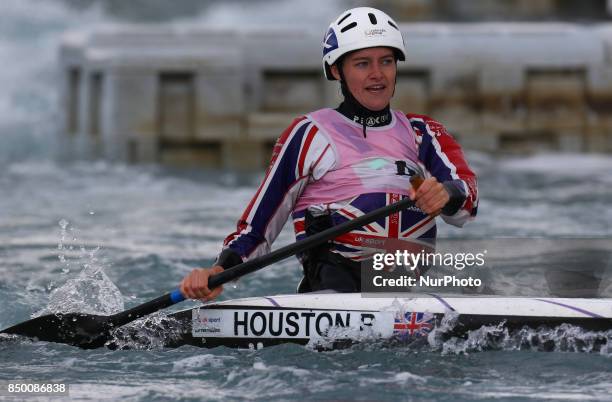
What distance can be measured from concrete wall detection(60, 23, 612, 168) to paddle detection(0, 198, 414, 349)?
664 centimetres

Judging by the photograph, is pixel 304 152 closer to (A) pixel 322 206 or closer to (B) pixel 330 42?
(A) pixel 322 206

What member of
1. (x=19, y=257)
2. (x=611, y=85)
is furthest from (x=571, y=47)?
(x=19, y=257)

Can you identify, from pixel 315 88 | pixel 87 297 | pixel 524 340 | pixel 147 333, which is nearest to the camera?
pixel 524 340

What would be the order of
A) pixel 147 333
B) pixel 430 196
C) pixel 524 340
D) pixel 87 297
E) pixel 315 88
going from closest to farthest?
pixel 430 196 → pixel 524 340 → pixel 147 333 → pixel 87 297 → pixel 315 88

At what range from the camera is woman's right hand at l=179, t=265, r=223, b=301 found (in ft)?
17.6

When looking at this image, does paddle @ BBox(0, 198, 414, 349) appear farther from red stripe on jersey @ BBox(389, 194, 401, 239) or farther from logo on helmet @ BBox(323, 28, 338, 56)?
logo on helmet @ BBox(323, 28, 338, 56)

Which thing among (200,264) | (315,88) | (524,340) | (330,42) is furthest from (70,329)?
(315,88)

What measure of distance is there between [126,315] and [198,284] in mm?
400

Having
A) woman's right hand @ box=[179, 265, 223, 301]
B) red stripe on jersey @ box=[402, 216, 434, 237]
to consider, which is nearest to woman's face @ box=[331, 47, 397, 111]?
red stripe on jersey @ box=[402, 216, 434, 237]

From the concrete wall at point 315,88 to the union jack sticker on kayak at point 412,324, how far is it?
6.97m

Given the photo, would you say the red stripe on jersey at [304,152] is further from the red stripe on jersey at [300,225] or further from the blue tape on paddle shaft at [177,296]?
the blue tape on paddle shaft at [177,296]

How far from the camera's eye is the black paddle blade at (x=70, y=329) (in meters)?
5.66

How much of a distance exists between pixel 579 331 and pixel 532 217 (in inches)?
189

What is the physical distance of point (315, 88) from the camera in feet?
40.9
